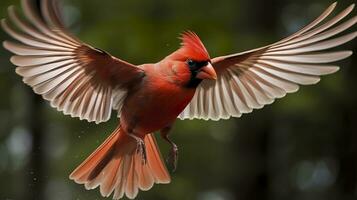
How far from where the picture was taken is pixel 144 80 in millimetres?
4977

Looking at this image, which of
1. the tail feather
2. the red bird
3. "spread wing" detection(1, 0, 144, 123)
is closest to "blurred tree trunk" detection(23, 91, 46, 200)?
the red bird

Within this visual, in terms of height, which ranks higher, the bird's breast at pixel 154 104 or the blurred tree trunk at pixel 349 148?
the bird's breast at pixel 154 104

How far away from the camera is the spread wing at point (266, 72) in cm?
513

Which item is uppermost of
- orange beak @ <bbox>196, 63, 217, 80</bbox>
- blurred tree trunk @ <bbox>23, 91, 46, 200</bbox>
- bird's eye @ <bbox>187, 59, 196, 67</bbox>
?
bird's eye @ <bbox>187, 59, 196, 67</bbox>

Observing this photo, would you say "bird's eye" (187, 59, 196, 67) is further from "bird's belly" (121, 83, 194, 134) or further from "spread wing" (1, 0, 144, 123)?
"spread wing" (1, 0, 144, 123)

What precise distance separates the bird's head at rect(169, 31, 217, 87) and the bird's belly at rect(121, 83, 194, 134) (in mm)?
109

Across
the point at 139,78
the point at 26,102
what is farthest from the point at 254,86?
the point at 26,102

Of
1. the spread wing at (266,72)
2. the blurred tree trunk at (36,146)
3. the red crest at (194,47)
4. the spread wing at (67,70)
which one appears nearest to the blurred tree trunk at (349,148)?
the spread wing at (266,72)

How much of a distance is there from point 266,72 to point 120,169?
1163mm

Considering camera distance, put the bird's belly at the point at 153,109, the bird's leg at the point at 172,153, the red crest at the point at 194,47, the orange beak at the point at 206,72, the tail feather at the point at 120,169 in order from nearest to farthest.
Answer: the red crest at the point at 194,47, the orange beak at the point at 206,72, the bird's belly at the point at 153,109, the bird's leg at the point at 172,153, the tail feather at the point at 120,169

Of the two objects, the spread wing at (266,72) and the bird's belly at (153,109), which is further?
the spread wing at (266,72)

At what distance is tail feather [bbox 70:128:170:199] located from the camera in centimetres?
554

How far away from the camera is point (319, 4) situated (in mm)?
10758

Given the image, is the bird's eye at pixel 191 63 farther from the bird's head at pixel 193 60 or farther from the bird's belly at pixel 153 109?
the bird's belly at pixel 153 109
